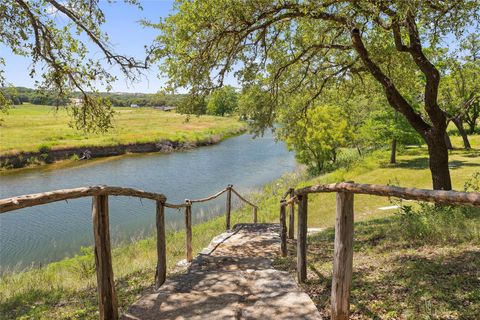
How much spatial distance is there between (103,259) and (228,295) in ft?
6.08

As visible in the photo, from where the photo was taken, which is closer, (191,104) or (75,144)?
(191,104)

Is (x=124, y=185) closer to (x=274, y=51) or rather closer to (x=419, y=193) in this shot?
(x=274, y=51)

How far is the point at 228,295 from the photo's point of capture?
16.2ft

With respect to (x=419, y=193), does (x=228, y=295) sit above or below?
below

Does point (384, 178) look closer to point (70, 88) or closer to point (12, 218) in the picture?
point (70, 88)

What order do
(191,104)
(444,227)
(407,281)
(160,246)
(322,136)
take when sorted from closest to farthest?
1. (407,281)
2. (160,246)
3. (444,227)
4. (191,104)
5. (322,136)

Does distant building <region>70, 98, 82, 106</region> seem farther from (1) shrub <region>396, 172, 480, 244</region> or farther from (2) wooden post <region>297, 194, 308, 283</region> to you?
(1) shrub <region>396, 172, 480, 244</region>

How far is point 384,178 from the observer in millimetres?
21828

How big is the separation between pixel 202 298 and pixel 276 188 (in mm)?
19082

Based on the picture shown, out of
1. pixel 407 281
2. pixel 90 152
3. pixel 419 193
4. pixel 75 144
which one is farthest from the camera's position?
pixel 75 144

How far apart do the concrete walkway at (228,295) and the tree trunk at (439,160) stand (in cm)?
590

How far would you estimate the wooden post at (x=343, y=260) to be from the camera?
12.1ft

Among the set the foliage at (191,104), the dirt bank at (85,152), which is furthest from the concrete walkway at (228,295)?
the dirt bank at (85,152)

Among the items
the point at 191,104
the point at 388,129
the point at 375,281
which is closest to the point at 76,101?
the point at 191,104
